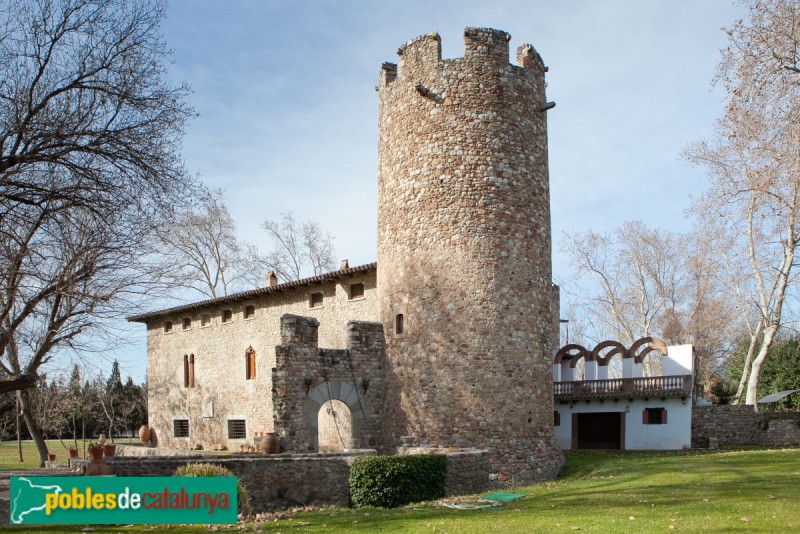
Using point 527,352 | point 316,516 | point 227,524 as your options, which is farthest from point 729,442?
point 227,524

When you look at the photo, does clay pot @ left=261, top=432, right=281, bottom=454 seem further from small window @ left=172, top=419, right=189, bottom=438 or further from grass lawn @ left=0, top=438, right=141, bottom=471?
small window @ left=172, top=419, right=189, bottom=438

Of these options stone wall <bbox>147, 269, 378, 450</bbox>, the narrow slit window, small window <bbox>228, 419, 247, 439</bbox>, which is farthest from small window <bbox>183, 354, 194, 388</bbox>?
small window <bbox>228, 419, 247, 439</bbox>

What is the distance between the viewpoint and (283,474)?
14.3 meters

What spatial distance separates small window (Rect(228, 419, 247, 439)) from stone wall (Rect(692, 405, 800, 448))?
49.5 feet

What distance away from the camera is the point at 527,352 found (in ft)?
61.4

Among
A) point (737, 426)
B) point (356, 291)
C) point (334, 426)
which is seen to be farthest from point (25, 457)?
point (737, 426)

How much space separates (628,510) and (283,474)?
646 cm

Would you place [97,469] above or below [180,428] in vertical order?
above

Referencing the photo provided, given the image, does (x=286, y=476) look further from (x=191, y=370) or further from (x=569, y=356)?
(x=191, y=370)

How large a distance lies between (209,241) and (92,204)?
1038 inches

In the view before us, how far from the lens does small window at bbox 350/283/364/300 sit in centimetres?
2347

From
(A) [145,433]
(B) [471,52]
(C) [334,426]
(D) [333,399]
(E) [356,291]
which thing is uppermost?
(B) [471,52]

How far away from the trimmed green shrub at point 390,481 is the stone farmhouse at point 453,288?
3.69m

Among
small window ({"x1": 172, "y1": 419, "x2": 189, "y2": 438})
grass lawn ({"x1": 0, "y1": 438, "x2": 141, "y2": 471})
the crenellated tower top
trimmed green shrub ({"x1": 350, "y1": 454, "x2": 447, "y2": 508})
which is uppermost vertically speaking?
the crenellated tower top
